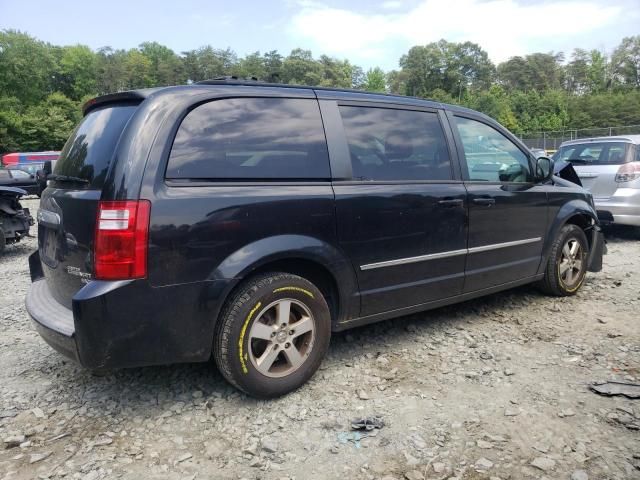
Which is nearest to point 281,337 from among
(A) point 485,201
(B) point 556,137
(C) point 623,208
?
(A) point 485,201

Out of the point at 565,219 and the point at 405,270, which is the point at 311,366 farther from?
the point at 565,219

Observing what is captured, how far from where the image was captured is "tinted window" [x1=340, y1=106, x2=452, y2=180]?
3.46m

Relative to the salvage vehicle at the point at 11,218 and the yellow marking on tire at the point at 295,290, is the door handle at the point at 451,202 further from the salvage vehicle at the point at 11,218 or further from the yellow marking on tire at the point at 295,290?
the salvage vehicle at the point at 11,218

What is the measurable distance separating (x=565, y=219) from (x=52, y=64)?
280 feet

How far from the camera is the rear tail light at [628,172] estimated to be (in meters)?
7.88

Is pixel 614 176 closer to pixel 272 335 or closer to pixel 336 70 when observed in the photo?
pixel 272 335

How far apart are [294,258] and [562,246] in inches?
125

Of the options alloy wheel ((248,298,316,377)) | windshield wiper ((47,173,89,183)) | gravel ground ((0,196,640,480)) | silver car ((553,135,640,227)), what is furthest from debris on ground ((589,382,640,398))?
silver car ((553,135,640,227))

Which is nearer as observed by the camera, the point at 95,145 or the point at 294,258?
the point at 95,145

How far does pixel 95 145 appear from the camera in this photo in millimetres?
2992

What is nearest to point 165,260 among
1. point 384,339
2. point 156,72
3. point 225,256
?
point 225,256

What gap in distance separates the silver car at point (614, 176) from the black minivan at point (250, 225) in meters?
4.96

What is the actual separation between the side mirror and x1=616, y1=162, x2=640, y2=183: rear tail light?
4.03m

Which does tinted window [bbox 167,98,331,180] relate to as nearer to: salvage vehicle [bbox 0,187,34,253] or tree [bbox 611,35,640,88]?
salvage vehicle [bbox 0,187,34,253]
